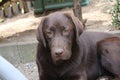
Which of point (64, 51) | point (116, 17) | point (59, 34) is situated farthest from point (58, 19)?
point (116, 17)

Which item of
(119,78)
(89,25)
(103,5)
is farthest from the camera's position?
(103,5)

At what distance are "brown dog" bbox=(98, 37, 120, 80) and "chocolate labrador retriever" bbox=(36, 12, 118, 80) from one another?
0.26 feet

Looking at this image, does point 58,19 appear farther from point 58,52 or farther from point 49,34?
point 58,52

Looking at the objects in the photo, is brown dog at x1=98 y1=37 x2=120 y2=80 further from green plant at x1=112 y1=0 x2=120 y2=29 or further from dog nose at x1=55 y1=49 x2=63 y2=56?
green plant at x1=112 y1=0 x2=120 y2=29

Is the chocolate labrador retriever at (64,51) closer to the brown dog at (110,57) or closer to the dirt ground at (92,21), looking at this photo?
the brown dog at (110,57)

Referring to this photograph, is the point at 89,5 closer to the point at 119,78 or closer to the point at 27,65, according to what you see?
the point at 27,65

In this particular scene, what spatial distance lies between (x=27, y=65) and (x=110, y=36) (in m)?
2.41

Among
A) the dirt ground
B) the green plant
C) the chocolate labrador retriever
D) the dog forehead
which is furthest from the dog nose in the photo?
the green plant

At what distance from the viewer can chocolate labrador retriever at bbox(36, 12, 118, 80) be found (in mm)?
3955

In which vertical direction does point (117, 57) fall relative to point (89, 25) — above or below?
above

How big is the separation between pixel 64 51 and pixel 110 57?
0.96 meters

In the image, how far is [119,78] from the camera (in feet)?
15.2

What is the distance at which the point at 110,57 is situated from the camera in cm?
464

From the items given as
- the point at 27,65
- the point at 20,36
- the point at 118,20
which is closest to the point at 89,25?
the point at 118,20
